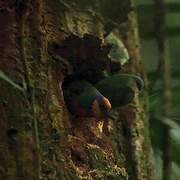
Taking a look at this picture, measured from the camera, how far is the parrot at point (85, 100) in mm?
1013

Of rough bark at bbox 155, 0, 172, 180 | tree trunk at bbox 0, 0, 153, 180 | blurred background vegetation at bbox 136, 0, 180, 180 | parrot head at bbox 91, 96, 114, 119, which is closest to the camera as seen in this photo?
tree trunk at bbox 0, 0, 153, 180

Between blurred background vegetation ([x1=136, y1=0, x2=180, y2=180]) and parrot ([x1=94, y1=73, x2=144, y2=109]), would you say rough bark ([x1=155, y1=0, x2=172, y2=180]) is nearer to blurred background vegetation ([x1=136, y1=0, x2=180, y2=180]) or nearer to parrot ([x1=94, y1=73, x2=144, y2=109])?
blurred background vegetation ([x1=136, y1=0, x2=180, y2=180])

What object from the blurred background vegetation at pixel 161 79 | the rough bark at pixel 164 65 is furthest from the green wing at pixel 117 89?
the blurred background vegetation at pixel 161 79

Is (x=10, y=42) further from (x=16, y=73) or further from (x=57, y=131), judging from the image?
(x=57, y=131)

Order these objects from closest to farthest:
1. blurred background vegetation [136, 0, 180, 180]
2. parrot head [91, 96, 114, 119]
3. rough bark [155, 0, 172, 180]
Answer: parrot head [91, 96, 114, 119], rough bark [155, 0, 172, 180], blurred background vegetation [136, 0, 180, 180]

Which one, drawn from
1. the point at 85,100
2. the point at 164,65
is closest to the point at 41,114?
the point at 85,100

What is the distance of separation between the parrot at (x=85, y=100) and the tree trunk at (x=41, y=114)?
0.02 meters

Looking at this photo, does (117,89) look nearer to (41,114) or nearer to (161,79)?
(41,114)

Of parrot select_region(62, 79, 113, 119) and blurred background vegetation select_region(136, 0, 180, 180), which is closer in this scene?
parrot select_region(62, 79, 113, 119)

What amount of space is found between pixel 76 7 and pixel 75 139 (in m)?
0.26

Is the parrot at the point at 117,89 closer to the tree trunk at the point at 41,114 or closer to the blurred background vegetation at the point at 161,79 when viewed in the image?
the tree trunk at the point at 41,114

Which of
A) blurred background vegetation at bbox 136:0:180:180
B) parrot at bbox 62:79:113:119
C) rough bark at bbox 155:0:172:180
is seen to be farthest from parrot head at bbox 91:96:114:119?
blurred background vegetation at bbox 136:0:180:180

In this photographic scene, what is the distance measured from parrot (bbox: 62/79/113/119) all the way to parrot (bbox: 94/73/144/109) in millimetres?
29

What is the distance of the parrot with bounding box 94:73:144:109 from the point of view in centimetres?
109
